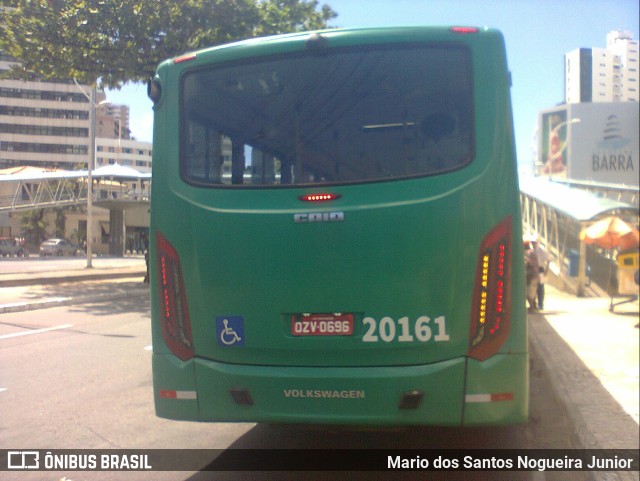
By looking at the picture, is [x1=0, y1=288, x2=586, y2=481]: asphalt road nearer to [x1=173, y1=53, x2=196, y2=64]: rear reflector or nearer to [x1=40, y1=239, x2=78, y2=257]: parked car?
[x1=173, y1=53, x2=196, y2=64]: rear reflector

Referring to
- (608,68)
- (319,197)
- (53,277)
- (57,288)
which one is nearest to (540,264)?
(608,68)

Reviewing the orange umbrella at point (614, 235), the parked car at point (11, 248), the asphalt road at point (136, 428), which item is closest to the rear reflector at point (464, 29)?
the asphalt road at point (136, 428)

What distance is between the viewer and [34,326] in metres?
12.2

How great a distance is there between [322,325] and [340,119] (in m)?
1.30

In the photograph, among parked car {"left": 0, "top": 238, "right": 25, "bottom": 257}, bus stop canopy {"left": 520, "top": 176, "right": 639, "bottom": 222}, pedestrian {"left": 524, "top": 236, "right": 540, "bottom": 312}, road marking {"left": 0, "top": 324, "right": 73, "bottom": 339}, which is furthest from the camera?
parked car {"left": 0, "top": 238, "right": 25, "bottom": 257}

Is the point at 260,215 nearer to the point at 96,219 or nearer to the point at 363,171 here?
the point at 363,171

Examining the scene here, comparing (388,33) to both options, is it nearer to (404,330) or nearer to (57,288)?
(404,330)

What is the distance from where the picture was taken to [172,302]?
457 cm

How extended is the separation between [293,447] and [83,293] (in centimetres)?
1357

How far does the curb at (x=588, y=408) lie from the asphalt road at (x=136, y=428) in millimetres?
145

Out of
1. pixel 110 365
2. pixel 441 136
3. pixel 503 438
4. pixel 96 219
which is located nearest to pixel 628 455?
pixel 503 438

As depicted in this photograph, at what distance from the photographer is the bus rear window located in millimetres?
4266

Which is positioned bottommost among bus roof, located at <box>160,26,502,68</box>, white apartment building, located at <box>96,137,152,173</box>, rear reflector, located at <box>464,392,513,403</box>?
rear reflector, located at <box>464,392,513,403</box>

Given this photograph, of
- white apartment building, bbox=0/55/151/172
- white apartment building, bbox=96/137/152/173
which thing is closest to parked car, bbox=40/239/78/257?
white apartment building, bbox=96/137/152/173
